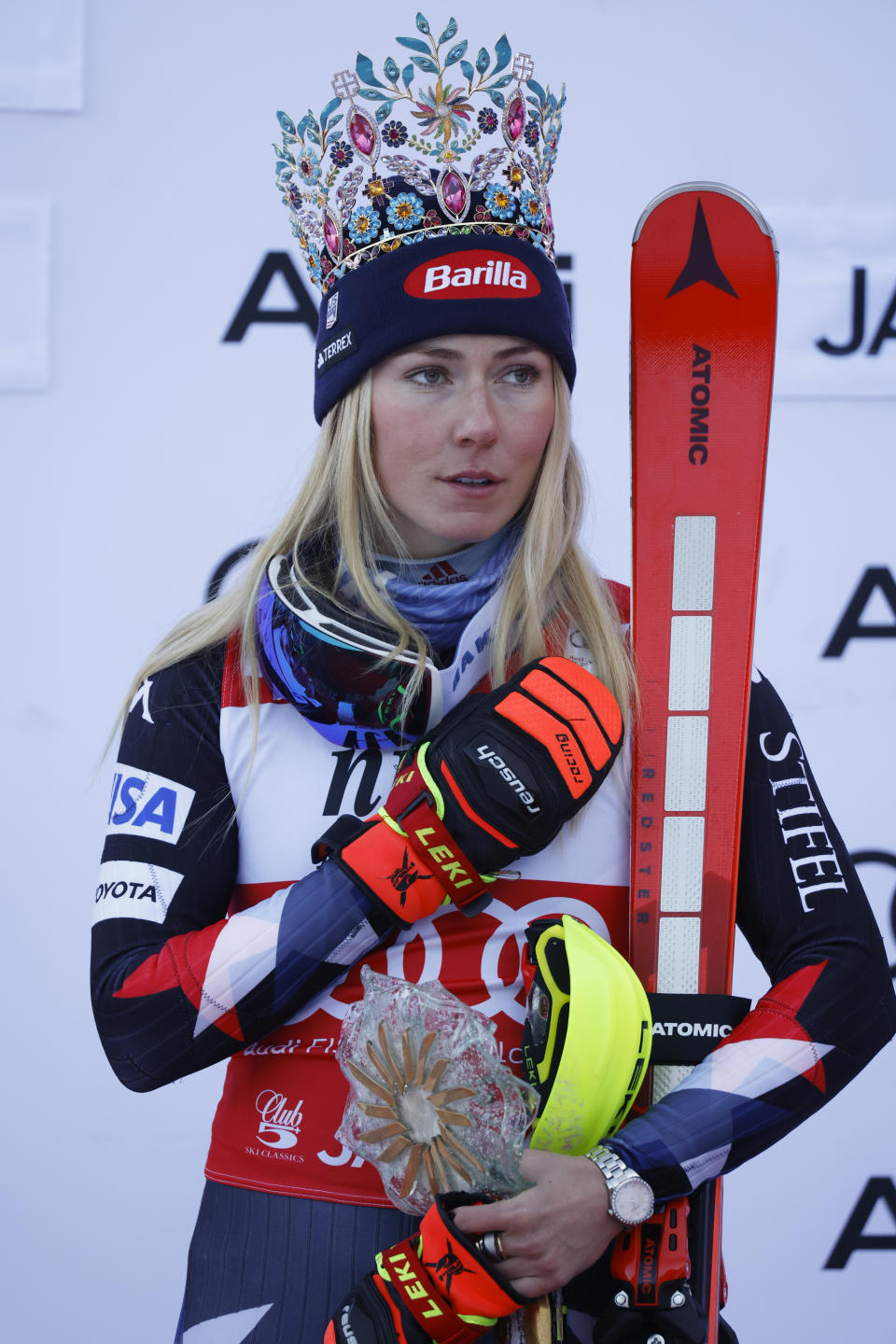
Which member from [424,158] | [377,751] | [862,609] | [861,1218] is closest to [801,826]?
[377,751]

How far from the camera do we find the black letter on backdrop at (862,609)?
82.4 inches

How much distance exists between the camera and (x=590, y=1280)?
104cm

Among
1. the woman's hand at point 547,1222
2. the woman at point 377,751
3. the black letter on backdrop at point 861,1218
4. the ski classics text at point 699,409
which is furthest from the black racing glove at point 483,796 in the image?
the black letter on backdrop at point 861,1218

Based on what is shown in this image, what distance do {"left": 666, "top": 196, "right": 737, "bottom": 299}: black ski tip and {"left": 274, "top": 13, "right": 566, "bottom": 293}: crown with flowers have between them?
14 cm

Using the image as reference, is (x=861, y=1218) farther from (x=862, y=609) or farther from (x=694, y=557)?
(x=694, y=557)

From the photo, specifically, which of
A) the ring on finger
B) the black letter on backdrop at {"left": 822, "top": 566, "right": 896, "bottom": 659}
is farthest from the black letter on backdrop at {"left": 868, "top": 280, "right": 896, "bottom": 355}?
the ring on finger

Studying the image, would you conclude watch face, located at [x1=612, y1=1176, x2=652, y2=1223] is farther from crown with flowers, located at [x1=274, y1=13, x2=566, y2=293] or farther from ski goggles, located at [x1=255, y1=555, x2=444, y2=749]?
crown with flowers, located at [x1=274, y1=13, x2=566, y2=293]

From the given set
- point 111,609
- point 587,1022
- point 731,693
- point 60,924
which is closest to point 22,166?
point 111,609

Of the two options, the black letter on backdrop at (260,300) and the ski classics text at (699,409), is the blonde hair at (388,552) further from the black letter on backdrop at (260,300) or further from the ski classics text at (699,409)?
the black letter on backdrop at (260,300)

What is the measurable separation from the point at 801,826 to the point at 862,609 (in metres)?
1.09

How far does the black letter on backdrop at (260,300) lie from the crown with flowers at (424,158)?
0.73 metres

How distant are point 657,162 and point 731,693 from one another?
1.22m

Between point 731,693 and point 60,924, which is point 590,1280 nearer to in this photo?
point 731,693

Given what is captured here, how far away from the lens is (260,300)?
6.72 feet
